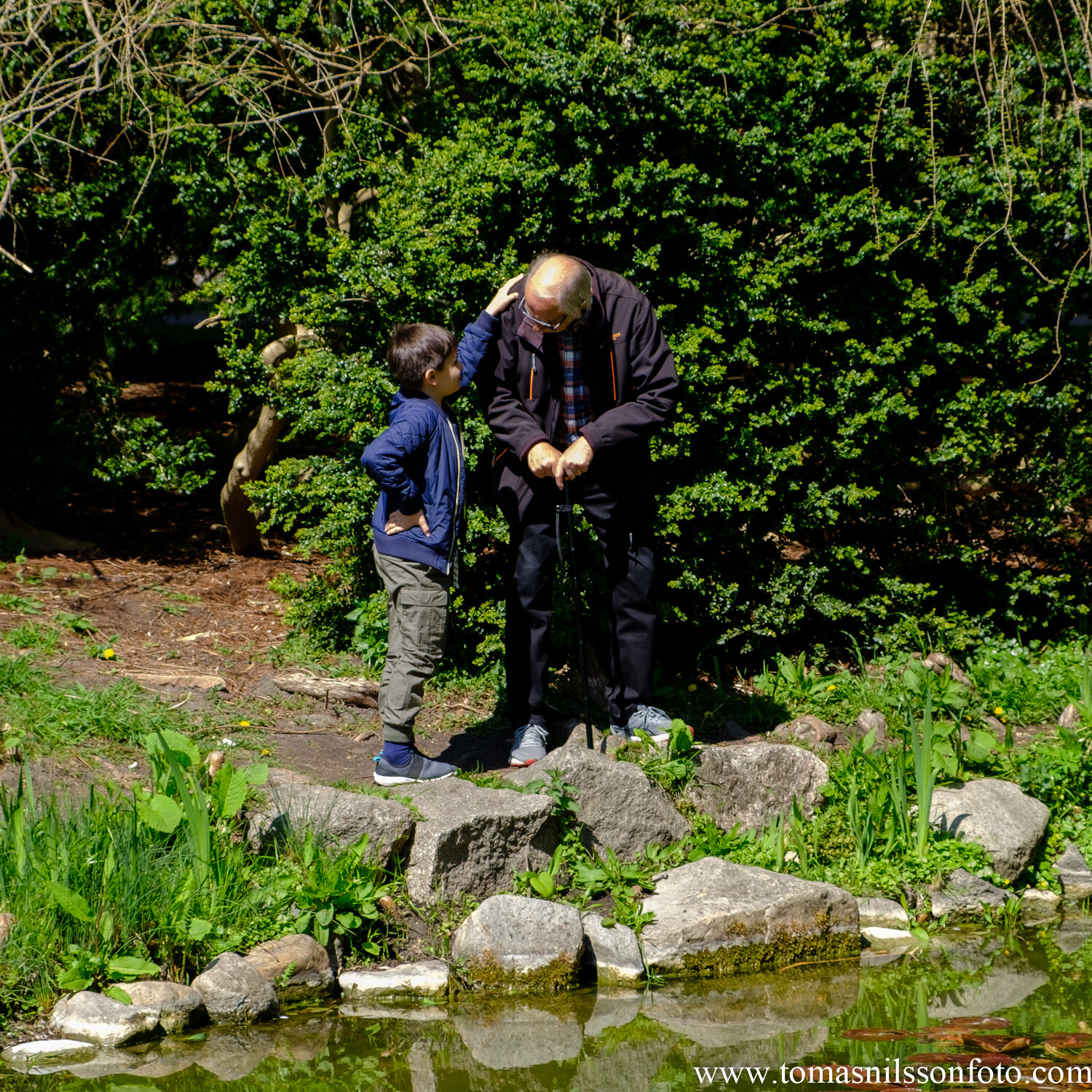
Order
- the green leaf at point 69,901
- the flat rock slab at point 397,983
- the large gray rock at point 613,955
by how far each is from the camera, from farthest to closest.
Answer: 1. the large gray rock at point 613,955
2. the flat rock slab at point 397,983
3. the green leaf at point 69,901

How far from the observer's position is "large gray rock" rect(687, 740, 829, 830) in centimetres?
457

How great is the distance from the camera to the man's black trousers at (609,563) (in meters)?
4.68

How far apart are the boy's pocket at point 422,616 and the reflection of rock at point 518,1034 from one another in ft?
4.44

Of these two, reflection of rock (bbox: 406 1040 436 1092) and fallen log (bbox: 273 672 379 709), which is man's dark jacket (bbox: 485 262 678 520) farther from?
reflection of rock (bbox: 406 1040 436 1092)

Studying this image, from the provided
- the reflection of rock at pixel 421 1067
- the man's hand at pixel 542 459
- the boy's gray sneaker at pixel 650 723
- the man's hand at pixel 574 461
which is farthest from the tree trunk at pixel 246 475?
the reflection of rock at pixel 421 1067

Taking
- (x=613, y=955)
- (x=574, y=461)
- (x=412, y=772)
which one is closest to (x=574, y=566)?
(x=574, y=461)

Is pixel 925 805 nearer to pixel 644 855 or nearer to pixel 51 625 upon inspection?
pixel 644 855

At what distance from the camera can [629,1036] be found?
3.42 metres

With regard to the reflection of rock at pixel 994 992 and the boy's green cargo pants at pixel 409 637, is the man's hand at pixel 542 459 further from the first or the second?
the reflection of rock at pixel 994 992

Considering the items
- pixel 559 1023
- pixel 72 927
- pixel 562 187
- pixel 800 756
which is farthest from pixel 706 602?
pixel 72 927

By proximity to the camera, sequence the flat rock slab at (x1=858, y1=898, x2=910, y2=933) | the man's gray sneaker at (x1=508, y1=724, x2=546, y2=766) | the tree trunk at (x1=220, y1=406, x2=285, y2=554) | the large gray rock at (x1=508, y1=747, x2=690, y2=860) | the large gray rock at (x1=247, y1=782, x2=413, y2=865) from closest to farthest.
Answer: the large gray rock at (x1=247, y1=782, x2=413, y2=865), the flat rock slab at (x1=858, y1=898, x2=910, y2=933), the large gray rock at (x1=508, y1=747, x2=690, y2=860), the man's gray sneaker at (x1=508, y1=724, x2=546, y2=766), the tree trunk at (x1=220, y1=406, x2=285, y2=554)

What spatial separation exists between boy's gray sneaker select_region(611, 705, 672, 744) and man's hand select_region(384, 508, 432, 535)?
3.89 ft

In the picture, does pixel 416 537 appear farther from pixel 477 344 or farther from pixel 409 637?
pixel 477 344

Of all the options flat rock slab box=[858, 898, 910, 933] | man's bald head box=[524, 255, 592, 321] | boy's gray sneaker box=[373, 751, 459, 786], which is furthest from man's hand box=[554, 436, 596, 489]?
flat rock slab box=[858, 898, 910, 933]
